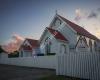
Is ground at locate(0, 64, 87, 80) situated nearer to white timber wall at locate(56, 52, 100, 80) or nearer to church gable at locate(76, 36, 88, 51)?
white timber wall at locate(56, 52, 100, 80)

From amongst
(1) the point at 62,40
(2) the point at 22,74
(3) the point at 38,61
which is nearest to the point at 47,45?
(1) the point at 62,40

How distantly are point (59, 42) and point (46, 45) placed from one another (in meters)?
3.25

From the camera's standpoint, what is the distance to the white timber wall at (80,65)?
45.6 ft

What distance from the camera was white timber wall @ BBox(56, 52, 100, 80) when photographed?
45.6 feet

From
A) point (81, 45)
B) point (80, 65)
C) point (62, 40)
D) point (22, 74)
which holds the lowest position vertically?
point (22, 74)

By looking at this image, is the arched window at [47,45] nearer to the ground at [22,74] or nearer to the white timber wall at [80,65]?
the ground at [22,74]

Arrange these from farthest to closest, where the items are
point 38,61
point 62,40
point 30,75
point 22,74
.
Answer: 1. point 62,40
2. point 38,61
3. point 22,74
4. point 30,75

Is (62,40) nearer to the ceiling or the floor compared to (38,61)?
nearer to the ceiling

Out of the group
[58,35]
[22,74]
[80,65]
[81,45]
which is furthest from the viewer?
[81,45]

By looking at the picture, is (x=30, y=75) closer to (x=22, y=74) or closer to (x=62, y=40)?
(x=22, y=74)

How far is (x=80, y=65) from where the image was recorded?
1502cm

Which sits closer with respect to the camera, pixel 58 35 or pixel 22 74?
pixel 22 74

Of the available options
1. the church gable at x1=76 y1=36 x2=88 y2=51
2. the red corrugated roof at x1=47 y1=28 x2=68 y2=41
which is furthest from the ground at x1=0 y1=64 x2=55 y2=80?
the church gable at x1=76 y1=36 x2=88 y2=51

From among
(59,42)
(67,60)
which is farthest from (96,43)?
(67,60)
